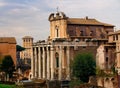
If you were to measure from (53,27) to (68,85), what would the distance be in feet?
39.0

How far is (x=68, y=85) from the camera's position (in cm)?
4294

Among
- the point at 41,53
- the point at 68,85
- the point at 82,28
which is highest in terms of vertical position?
the point at 82,28

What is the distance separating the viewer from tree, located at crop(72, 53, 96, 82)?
42031mm

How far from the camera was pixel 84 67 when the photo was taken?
137 feet

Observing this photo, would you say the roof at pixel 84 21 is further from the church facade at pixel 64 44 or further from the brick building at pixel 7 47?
the brick building at pixel 7 47

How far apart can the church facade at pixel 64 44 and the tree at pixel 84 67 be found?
381 centimetres

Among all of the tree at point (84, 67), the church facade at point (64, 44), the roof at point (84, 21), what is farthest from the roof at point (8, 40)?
the tree at point (84, 67)

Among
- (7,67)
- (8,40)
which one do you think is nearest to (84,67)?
(7,67)

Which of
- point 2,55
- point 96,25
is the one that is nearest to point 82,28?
point 96,25

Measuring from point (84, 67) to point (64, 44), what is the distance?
666 centimetres

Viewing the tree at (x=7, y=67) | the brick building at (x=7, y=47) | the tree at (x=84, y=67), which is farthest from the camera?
the brick building at (x=7, y=47)

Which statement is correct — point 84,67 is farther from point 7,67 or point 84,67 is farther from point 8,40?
point 8,40

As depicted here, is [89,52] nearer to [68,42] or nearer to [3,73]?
[68,42]

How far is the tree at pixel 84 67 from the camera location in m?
42.0
